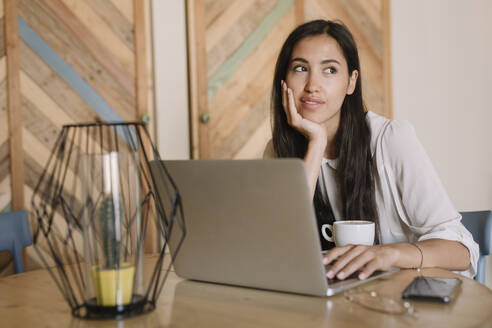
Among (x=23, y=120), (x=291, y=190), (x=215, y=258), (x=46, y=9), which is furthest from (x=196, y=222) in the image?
(x=46, y=9)

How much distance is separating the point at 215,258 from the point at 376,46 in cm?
269

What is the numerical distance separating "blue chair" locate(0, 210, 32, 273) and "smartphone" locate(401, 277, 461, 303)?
1.10 metres

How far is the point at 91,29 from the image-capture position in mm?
2375

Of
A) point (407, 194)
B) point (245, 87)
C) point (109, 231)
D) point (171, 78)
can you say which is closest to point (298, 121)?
point (407, 194)

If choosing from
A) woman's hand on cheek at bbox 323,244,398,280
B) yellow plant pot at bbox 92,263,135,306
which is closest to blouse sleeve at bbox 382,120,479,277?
woman's hand on cheek at bbox 323,244,398,280

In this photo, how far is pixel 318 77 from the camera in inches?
65.9

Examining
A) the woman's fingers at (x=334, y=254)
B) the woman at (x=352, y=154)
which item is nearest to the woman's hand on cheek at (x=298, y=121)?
the woman at (x=352, y=154)

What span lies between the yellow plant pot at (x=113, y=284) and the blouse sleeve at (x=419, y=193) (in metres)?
0.79

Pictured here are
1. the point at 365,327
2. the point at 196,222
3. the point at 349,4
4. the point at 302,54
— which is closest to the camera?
the point at 365,327

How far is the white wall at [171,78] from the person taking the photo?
256 centimetres

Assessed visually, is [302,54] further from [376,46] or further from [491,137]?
[491,137]

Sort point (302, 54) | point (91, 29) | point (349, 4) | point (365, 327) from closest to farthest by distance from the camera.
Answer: point (365, 327) < point (302, 54) < point (91, 29) < point (349, 4)

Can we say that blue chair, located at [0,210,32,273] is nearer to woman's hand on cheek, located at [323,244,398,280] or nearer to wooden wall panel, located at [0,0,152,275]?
wooden wall panel, located at [0,0,152,275]

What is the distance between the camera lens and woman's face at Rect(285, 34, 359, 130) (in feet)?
5.47
